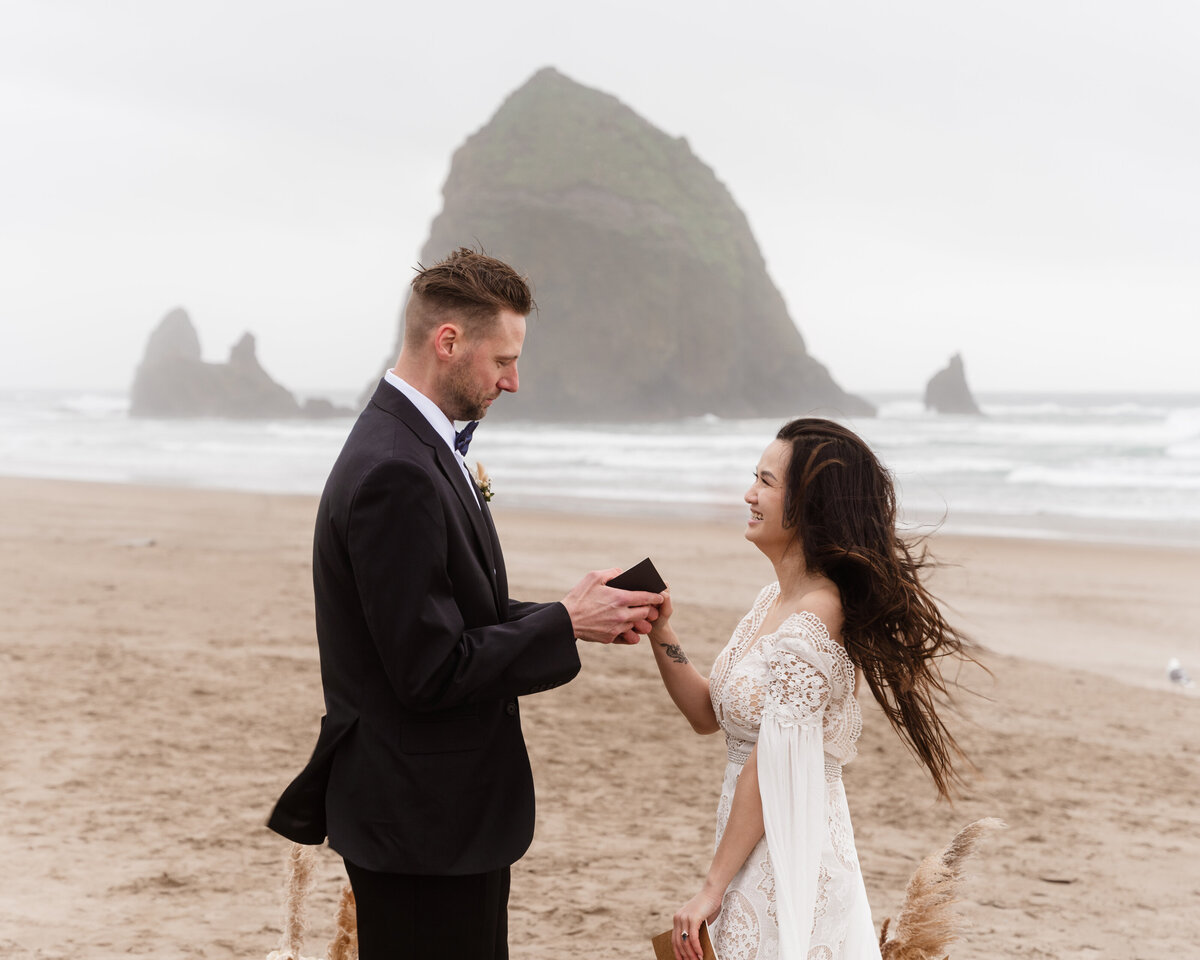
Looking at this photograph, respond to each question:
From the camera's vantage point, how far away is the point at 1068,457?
2778 centimetres

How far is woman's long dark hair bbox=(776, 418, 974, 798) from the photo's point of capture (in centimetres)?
247

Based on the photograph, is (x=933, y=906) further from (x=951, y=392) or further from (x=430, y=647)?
(x=951, y=392)

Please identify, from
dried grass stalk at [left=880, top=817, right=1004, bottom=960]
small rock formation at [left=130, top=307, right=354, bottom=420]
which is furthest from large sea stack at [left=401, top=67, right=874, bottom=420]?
dried grass stalk at [left=880, top=817, right=1004, bottom=960]

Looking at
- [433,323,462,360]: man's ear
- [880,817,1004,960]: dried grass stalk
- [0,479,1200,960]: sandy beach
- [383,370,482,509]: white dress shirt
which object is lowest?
[0,479,1200,960]: sandy beach

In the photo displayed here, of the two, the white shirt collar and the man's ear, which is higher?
the man's ear

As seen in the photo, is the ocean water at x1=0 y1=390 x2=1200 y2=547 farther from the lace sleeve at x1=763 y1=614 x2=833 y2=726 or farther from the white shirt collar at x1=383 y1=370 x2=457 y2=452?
the white shirt collar at x1=383 y1=370 x2=457 y2=452

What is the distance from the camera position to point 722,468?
27.2 m

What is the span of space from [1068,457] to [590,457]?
1257 cm

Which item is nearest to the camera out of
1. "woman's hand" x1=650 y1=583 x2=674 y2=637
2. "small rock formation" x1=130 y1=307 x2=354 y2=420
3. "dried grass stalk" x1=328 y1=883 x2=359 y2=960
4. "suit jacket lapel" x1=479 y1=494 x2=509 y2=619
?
"suit jacket lapel" x1=479 y1=494 x2=509 y2=619

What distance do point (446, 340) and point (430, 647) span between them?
2.19 feet

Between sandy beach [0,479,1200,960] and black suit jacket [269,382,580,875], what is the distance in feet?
7.09

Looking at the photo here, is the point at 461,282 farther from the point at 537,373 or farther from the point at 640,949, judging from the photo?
the point at 537,373

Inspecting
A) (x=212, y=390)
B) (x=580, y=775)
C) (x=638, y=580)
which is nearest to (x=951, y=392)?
(x=212, y=390)

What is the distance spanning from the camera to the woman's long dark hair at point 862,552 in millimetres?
2469
